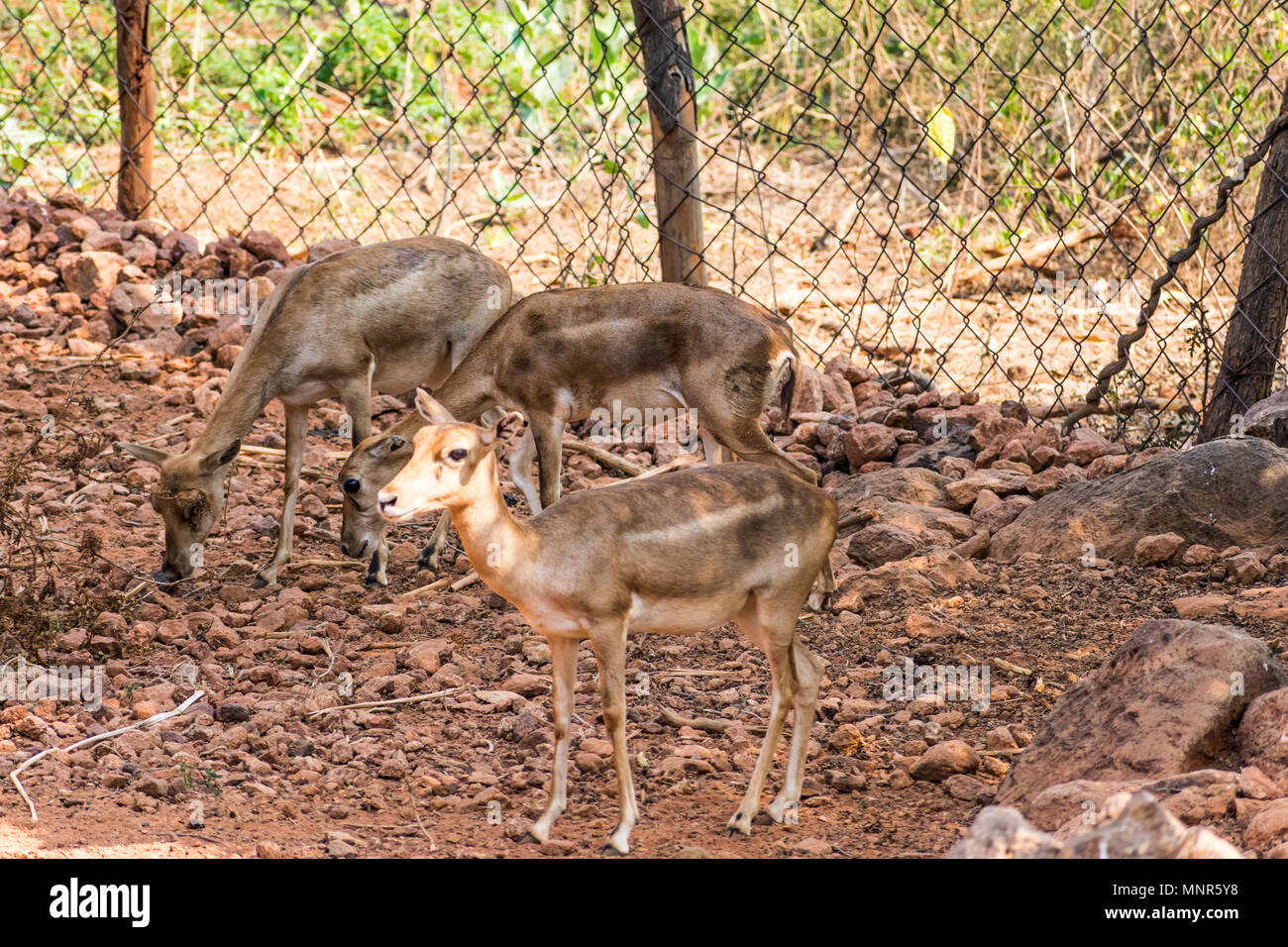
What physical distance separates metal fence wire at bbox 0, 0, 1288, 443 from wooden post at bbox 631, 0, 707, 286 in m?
0.62

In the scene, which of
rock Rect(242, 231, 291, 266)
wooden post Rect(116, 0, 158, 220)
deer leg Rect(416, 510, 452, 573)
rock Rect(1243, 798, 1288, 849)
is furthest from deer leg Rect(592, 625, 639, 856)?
wooden post Rect(116, 0, 158, 220)


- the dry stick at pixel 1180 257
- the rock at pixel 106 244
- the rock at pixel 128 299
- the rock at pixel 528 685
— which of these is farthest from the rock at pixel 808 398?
the rock at pixel 106 244

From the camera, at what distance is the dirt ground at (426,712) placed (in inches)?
186

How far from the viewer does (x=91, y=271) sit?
1010 cm

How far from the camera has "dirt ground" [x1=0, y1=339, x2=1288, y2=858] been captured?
4723mm

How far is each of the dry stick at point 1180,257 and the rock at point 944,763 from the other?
3930 mm

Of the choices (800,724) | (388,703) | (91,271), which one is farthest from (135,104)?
(800,724)

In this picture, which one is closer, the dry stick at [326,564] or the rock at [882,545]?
the rock at [882,545]

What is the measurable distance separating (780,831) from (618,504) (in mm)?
1187

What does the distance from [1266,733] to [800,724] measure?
4.75 ft

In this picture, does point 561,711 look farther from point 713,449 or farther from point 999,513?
point 999,513

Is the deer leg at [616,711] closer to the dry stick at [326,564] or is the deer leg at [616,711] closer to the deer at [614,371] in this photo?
the deer at [614,371]

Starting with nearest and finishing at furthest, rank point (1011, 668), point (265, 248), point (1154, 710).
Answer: point (1154, 710) < point (1011, 668) < point (265, 248)

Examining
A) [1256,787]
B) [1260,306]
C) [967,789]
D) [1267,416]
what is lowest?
[967,789]
